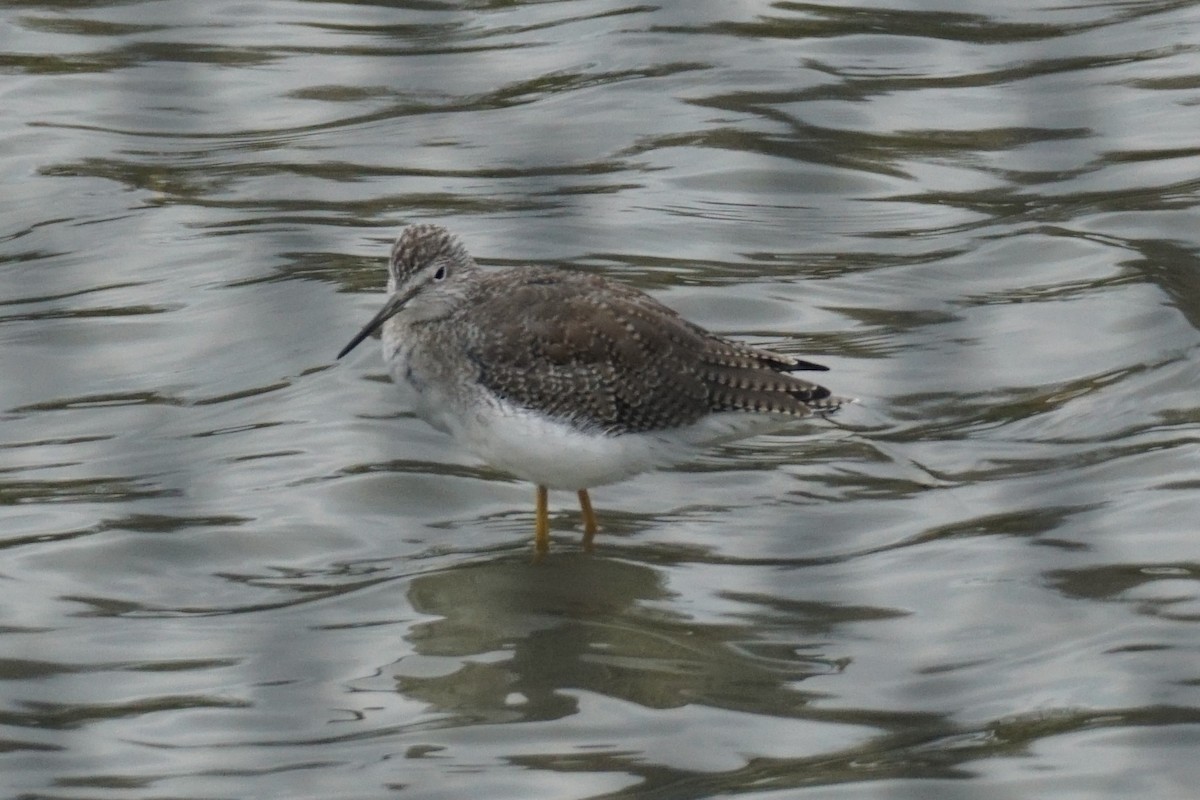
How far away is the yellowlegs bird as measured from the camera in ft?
27.5

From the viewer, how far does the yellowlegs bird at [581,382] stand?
8.39 m

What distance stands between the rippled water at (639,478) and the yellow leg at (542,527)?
160 mm

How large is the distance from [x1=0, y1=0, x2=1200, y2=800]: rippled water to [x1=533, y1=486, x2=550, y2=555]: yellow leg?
0.52 ft

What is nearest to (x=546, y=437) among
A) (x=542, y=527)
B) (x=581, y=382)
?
(x=581, y=382)

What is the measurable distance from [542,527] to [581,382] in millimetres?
634

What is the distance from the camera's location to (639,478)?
9.27 m

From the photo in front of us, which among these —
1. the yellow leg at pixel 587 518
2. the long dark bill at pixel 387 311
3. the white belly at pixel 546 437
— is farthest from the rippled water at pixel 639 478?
the long dark bill at pixel 387 311

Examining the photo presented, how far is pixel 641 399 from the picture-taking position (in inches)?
335

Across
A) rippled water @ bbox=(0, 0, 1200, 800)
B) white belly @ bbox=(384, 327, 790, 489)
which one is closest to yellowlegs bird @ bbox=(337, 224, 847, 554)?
white belly @ bbox=(384, 327, 790, 489)

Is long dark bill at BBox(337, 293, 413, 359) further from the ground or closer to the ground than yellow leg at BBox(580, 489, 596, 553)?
further from the ground

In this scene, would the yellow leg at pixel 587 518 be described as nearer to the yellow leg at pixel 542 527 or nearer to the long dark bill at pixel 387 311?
the yellow leg at pixel 542 527

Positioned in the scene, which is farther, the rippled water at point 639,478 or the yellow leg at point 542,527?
the yellow leg at point 542,527

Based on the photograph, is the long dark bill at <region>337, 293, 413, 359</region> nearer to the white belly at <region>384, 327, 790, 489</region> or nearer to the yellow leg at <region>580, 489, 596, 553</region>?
the white belly at <region>384, 327, 790, 489</region>

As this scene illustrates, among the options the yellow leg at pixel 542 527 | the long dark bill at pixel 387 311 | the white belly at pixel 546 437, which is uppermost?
the long dark bill at pixel 387 311
